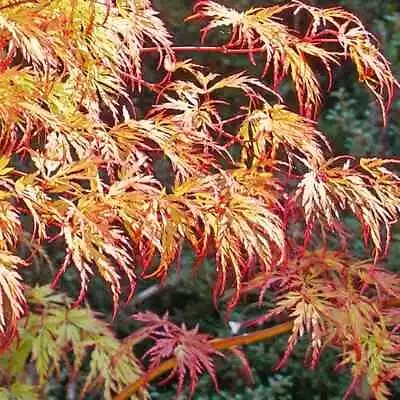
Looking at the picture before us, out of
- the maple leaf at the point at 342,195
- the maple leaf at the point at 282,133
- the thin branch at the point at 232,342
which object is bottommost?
the thin branch at the point at 232,342

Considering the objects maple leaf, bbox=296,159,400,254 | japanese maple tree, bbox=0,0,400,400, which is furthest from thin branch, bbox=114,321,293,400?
maple leaf, bbox=296,159,400,254

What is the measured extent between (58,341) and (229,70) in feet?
5.90

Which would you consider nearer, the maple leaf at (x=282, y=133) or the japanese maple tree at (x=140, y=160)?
the japanese maple tree at (x=140, y=160)

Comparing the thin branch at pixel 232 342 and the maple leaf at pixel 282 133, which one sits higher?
the maple leaf at pixel 282 133

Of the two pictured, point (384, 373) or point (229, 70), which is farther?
point (229, 70)

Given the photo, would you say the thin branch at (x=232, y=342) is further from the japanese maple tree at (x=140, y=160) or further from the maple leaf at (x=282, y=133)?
the maple leaf at (x=282, y=133)

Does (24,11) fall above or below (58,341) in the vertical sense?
above

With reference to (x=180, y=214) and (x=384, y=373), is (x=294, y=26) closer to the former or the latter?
(x=384, y=373)

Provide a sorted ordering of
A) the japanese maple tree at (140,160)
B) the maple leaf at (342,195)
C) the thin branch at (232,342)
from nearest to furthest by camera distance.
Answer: the japanese maple tree at (140,160)
the maple leaf at (342,195)
the thin branch at (232,342)

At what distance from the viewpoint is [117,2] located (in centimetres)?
128

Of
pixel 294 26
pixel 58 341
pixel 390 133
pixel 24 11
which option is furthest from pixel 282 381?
pixel 24 11

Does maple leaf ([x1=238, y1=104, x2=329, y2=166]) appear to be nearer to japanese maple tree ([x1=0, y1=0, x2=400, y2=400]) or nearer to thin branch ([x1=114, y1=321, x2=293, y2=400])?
japanese maple tree ([x1=0, y1=0, x2=400, y2=400])

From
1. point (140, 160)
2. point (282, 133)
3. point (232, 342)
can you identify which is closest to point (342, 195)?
point (282, 133)

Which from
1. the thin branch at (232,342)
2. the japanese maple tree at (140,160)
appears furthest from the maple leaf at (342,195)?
the thin branch at (232,342)
